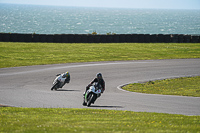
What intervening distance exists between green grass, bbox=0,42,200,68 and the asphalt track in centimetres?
262

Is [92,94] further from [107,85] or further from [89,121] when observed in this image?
[107,85]

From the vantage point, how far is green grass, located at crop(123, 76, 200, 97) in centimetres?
1638

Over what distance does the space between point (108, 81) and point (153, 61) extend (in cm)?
885

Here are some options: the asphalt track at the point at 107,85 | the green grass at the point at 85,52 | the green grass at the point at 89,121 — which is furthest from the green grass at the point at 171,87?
the green grass at the point at 85,52

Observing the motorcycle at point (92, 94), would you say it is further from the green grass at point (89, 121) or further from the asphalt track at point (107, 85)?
the green grass at point (89, 121)

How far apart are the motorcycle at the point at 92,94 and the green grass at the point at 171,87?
152 inches

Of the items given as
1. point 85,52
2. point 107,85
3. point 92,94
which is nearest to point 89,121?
point 92,94

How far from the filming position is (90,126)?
29.8ft

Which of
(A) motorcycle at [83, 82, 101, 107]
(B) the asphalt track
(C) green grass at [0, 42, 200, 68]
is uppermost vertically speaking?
(A) motorcycle at [83, 82, 101, 107]

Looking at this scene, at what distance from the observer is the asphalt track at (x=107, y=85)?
1343 cm

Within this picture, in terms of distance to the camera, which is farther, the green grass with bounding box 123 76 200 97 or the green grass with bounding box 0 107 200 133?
the green grass with bounding box 123 76 200 97

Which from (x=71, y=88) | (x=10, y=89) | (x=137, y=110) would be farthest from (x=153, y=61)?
(x=137, y=110)

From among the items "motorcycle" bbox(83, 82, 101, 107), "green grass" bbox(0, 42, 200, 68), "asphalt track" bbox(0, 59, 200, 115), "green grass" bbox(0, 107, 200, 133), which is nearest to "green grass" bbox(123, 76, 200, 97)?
"asphalt track" bbox(0, 59, 200, 115)

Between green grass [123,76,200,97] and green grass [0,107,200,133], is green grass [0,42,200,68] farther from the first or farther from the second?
green grass [0,107,200,133]
